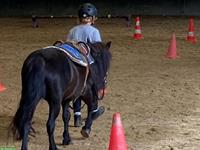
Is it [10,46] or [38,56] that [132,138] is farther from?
[10,46]

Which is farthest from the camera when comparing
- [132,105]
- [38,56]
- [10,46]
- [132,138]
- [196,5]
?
[196,5]

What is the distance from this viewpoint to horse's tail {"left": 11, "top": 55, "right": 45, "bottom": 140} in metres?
5.10

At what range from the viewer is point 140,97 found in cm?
837

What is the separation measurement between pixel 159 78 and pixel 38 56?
5134mm

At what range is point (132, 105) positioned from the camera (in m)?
7.82

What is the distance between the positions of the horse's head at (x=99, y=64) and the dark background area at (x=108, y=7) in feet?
75.4

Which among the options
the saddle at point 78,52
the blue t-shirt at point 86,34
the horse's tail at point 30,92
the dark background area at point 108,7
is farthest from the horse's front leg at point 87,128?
the dark background area at point 108,7

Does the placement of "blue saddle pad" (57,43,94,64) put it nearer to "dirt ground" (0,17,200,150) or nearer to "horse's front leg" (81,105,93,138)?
"horse's front leg" (81,105,93,138)

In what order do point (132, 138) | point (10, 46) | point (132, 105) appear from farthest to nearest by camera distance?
point (10, 46) → point (132, 105) → point (132, 138)

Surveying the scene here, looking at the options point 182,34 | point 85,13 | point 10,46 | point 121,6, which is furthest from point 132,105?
point 121,6

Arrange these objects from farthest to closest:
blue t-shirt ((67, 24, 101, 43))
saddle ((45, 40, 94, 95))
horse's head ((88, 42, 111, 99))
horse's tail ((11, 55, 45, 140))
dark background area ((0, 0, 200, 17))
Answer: dark background area ((0, 0, 200, 17))
blue t-shirt ((67, 24, 101, 43))
horse's head ((88, 42, 111, 99))
saddle ((45, 40, 94, 95))
horse's tail ((11, 55, 45, 140))

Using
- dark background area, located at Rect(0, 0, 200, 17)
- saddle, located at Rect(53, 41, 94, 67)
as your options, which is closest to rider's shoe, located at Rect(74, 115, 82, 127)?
saddle, located at Rect(53, 41, 94, 67)

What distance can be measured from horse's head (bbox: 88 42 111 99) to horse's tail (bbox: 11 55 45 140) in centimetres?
101

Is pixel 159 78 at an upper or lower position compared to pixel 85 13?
lower
